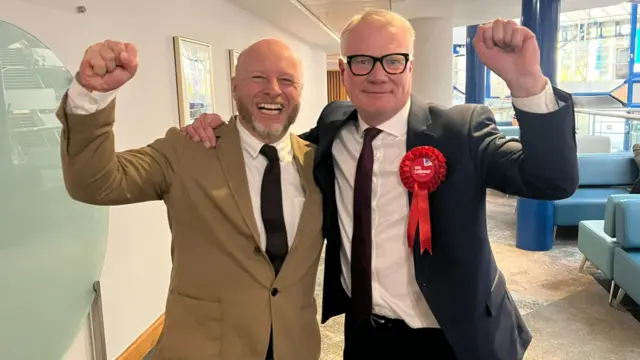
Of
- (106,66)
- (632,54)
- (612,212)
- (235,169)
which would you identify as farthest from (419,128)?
(632,54)

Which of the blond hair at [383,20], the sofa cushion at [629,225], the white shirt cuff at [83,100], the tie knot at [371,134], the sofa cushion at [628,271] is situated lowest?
the sofa cushion at [628,271]

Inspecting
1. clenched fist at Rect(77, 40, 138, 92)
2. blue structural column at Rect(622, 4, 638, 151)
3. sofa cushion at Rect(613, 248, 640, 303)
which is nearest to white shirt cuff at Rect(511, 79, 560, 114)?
clenched fist at Rect(77, 40, 138, 92)

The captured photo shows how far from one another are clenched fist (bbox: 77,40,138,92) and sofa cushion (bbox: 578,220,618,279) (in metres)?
3.65

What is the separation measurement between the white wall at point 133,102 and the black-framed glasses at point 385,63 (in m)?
1.40

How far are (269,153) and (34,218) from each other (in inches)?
35.7

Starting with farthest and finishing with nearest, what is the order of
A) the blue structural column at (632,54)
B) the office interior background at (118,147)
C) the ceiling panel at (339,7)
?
the blue structural column at (632,54), the ceiling panel at (339,7), the office interior background at (118,147)

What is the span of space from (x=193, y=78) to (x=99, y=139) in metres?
2.80

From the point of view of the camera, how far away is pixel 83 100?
1.26 m

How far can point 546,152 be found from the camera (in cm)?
127

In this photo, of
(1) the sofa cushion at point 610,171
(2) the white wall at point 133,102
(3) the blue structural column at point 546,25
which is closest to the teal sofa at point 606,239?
(3) the blue structural column at point 546,25

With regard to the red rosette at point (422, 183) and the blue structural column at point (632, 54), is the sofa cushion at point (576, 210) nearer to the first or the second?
the red rosette at point (422, 183)

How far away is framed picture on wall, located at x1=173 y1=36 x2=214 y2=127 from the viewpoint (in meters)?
3.75

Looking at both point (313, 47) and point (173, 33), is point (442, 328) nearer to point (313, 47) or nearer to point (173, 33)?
point (173, 33)

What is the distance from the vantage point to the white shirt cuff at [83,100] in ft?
4.13
